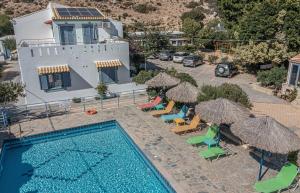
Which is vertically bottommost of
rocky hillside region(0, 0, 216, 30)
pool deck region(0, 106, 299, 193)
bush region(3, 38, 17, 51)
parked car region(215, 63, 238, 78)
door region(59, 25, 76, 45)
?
pool deck region(0, 106, 299, 193)

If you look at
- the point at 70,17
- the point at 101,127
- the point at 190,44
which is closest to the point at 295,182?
the point at 101,127

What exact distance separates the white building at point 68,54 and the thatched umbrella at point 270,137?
60.1ft

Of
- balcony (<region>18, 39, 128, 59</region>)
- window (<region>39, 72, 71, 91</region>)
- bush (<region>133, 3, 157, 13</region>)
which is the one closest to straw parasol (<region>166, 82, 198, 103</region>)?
balcony (<region>18, 39, 128, 59</region>)

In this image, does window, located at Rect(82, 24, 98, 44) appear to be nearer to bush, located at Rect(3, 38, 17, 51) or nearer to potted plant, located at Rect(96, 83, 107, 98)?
potted plant, located at Rect(96, 83, 107, 98)

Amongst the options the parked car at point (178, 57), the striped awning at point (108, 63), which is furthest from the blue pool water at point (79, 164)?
the parked car at point (178, 57)

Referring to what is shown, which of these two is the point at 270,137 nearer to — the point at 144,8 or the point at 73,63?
the point at 73,63

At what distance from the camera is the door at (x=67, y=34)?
31.6 metres

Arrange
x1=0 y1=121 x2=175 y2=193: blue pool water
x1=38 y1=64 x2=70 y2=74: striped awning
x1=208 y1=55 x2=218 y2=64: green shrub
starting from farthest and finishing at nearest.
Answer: x1=208 y1=55 x2=218 y2=64: green shrub → x1=38 y1=64 x2=70 y2=74: striped awning → x1=0 y1=121 x2=175 y2=193: blue pool water

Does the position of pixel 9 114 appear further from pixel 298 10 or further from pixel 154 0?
pixel 154 0

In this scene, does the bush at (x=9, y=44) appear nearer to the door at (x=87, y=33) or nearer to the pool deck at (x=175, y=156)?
the door at (x=87, y=33)

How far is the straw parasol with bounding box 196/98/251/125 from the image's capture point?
54.8 feet

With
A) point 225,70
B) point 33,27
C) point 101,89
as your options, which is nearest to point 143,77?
point 101,89

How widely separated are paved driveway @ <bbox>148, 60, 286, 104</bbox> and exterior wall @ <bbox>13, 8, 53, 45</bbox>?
18.3m

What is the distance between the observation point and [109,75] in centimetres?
3070
